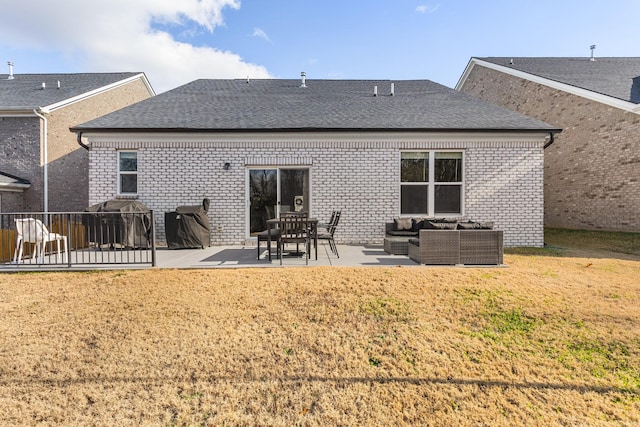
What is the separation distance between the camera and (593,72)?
14.3m

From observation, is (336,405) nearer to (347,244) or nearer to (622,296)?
(622,296)

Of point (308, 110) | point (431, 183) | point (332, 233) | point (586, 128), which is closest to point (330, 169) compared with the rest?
point (332, 233)

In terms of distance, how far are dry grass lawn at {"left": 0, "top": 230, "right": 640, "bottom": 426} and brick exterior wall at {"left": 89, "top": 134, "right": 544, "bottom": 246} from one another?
3868 millimetres

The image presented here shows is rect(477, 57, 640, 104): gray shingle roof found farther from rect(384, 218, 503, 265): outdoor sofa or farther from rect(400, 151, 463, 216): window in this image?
rect(384, 218, 503, 265): outdoor sofa

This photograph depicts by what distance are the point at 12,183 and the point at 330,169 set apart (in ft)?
41.7

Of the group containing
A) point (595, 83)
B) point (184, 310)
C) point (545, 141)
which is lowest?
point (184, 310)

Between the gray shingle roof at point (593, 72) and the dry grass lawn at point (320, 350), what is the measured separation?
11156mm

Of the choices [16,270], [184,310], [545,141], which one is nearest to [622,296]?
[545,141]

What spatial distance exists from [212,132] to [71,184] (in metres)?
8.73

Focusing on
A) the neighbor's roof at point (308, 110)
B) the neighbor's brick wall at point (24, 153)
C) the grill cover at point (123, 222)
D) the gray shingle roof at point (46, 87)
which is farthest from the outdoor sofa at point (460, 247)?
the gray shingle roof at point (46, 87)

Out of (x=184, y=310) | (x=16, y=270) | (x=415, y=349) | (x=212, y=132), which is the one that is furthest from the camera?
(x=212, y=132)

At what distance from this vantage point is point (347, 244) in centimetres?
955

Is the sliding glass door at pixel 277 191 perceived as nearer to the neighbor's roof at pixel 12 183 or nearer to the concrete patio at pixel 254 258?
the concrete patio at pixel 254 258

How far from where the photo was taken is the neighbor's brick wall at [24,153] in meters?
12.4
